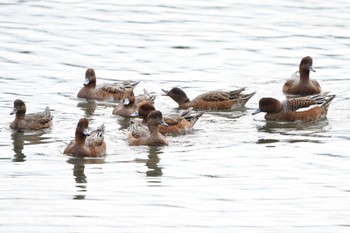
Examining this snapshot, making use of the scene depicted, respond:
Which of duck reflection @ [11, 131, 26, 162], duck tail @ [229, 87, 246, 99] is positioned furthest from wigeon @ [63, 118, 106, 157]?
duck tail @ [229, 87, 246, 99]

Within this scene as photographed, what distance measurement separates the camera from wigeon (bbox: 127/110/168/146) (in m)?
17.9

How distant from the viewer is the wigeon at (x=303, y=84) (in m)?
22.7

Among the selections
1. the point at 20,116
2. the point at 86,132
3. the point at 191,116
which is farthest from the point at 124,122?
the point at 86,132

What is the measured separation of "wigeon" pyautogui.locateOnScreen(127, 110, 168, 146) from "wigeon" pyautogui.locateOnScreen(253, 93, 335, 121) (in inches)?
104

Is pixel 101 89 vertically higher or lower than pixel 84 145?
higher

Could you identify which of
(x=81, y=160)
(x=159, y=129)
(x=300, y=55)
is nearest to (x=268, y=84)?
(x=300, y=55)

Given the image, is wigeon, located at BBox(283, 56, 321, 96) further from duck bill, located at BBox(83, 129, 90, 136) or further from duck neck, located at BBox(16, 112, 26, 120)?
duck bill, located at BBox(83, 129, 90, 136)

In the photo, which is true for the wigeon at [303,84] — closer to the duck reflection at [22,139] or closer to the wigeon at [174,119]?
the wigeon at [174,119]

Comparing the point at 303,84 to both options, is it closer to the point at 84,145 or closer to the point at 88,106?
the point at 88,106

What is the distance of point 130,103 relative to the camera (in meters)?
20.7

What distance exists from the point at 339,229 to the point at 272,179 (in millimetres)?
2399

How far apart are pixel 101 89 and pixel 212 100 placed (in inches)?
89.8

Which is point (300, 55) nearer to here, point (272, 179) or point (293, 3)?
point (293, 3)

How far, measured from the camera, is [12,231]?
12.7 metres
